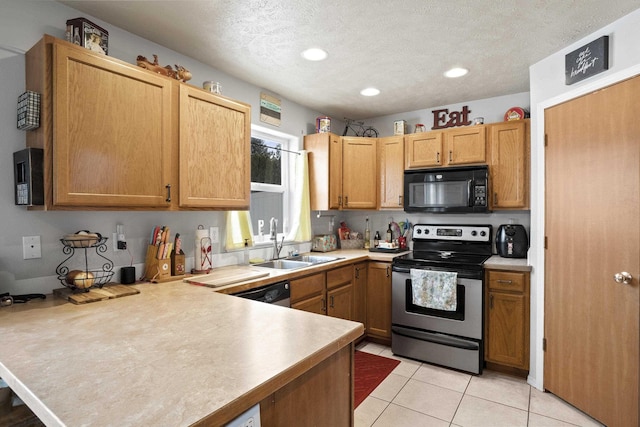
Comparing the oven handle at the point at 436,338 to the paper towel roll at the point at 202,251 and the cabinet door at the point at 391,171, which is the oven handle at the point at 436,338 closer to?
the cabinet door at the point at 391,171

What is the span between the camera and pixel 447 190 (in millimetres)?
3377

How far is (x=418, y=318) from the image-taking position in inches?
120

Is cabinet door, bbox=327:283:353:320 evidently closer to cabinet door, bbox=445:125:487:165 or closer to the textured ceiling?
cabinet door, bbox=445:125:487:165

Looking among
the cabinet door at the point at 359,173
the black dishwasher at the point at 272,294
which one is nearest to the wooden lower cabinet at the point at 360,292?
the cabinet door at the point at 359,173

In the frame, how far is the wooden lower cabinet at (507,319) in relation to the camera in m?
2.71

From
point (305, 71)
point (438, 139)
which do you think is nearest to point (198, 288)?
point (305, 71)

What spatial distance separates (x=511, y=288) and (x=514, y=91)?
1.88 meters

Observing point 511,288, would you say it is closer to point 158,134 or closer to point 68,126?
point 158,134

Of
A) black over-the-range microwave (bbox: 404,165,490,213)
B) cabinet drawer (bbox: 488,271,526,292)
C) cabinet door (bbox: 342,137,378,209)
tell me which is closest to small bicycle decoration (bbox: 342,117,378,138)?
cabinet door (bbox: 342,137,378,209)

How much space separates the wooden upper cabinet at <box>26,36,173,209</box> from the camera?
1.56 meters

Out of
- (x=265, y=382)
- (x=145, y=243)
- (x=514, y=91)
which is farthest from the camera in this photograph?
(x=514, y=91)

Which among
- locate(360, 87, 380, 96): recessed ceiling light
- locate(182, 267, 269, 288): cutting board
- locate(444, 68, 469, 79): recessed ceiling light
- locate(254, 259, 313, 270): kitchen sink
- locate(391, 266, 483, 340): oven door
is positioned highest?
locate(360, 87, 380, 96): recessed ceiling light

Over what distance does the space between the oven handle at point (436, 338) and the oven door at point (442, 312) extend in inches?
1.7

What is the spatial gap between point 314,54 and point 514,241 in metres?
2.37
